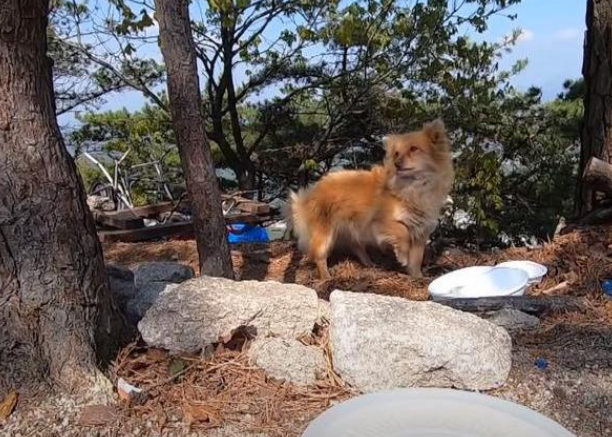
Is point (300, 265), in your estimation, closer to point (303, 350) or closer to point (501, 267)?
point (501, 267)

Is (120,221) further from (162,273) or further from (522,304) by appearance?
(522,304)

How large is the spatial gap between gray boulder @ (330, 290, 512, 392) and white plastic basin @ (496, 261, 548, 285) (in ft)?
5.15

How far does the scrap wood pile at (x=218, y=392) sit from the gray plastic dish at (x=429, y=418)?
0.45 metres

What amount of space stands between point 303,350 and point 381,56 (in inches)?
261

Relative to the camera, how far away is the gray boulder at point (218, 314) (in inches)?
85.7

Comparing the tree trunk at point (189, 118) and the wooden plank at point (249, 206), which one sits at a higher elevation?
the tree trunk at point (189, 118)

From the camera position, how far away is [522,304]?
9.16 ft

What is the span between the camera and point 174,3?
9.90 feet

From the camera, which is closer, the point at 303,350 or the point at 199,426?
the point at 199,426

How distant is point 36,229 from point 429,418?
1.33 metres

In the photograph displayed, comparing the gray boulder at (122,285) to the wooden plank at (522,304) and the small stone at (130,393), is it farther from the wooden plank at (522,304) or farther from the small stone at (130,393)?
the wooden plank at (522,304)

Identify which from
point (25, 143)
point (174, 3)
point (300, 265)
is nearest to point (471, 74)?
point (300, 265)

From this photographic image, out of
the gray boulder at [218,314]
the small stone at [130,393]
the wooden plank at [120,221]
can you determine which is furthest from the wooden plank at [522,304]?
the wooden plank at [120,221]

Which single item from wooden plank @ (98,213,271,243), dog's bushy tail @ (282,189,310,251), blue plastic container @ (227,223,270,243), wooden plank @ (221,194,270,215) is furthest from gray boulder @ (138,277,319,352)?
wooden plank @ (221,194,270,215)
